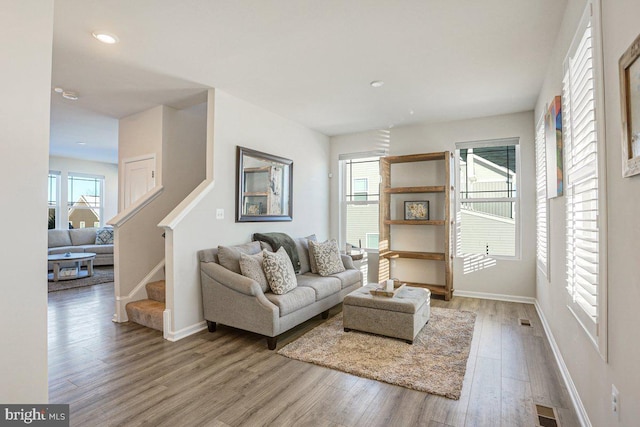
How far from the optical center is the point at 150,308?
3.63 metres

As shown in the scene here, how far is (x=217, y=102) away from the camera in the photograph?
3693mm

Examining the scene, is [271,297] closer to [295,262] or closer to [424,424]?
[295,262]

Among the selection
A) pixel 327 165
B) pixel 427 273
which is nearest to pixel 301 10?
pixel 327 165

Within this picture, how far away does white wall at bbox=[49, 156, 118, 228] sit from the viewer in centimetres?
820

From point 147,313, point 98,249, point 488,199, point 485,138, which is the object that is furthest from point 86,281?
point 485,138

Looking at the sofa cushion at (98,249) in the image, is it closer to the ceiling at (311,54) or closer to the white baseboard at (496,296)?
the ceiling at (311,54)

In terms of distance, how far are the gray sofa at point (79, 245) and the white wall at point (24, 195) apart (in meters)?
6.98

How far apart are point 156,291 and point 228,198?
4.75 feet

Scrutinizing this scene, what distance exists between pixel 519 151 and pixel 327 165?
9.82 ft

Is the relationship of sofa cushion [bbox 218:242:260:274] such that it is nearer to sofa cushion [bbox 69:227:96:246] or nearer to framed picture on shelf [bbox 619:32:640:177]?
framed picture on shelf [bbox 619:32:640:177]

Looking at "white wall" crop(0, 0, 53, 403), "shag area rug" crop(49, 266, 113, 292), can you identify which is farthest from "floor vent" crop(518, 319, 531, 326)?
"shag area rug" crop(49, 266, 113, 292)

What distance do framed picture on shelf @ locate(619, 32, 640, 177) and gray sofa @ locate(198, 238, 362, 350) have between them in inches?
102

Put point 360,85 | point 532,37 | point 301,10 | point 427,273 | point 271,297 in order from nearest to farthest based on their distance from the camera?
point 301,10
point 532,37
point 271,297
point 360,85
point 427,273

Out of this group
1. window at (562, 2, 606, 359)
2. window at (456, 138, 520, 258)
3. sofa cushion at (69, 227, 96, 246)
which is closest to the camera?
window at (562, 2, 606, 359)
